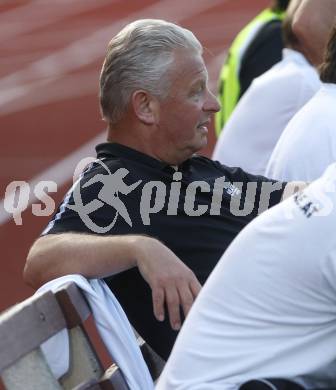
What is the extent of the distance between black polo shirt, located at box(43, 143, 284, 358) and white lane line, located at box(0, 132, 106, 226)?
488cm

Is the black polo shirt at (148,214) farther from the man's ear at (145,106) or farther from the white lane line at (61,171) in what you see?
the white lane line at (61,171)

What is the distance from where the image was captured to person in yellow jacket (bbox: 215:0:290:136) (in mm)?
5762

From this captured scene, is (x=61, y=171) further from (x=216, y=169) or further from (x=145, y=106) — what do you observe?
(x=145, y=106)

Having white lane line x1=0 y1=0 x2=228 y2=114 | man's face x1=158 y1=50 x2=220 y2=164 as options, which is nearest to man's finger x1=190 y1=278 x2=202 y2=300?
man's face x1=158 y1=50 x2=220 y2=164

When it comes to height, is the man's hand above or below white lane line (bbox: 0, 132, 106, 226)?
above

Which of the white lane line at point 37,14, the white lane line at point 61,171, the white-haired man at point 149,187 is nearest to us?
the white-haired man at point 149,187

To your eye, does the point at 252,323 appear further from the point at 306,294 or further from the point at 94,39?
the point at 94,39

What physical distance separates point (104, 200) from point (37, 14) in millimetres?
10189

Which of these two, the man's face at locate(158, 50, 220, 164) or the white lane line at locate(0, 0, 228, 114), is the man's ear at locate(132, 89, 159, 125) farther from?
the white lane line at locate(0, 0, 228, 114)

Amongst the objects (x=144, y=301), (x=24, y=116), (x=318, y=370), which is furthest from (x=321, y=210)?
(x=24, y=116)

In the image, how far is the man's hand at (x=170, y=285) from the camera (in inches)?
115

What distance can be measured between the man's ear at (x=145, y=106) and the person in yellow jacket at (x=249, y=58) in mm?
2185

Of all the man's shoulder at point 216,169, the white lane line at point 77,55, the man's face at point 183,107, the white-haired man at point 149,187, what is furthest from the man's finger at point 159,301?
the white lane line at point 77,55

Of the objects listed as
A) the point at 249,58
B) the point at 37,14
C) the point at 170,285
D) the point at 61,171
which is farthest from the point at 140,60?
the point at 37,14
